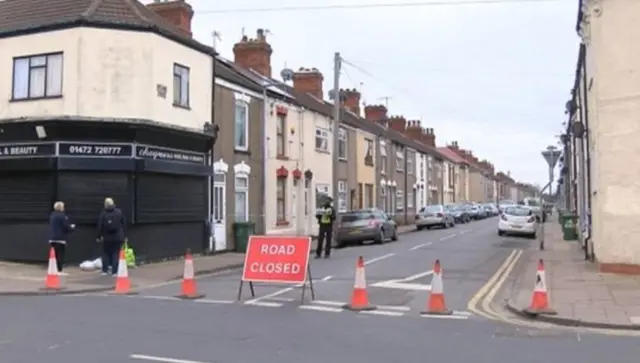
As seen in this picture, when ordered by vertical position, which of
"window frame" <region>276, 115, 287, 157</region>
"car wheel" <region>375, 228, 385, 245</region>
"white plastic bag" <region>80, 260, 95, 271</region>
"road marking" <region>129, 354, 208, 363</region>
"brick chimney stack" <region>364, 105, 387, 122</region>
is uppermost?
"brick chimney stack" <region>364, 105, 387, 122</region>

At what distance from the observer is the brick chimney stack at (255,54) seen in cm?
3231

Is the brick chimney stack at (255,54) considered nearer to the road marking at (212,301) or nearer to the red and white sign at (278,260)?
the red and white sign at (278,260)

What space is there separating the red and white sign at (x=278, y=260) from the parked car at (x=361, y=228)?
16959 mm

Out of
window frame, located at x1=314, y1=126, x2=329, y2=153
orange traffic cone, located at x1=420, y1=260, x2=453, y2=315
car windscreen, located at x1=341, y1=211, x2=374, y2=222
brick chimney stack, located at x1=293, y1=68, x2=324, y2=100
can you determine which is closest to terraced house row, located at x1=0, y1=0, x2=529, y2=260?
car windscreen, located at x1=341, y1=211, x2=374, y2=222

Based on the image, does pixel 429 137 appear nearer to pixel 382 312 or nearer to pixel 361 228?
pixel 361 228

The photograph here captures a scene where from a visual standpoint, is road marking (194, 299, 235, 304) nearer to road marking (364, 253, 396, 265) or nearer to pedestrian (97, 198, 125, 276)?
pedestrian (97, 198, 125, 276)

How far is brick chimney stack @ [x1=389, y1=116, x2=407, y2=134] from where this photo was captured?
197ft

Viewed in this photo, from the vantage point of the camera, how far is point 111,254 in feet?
→ 58.1

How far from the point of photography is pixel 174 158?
856 inches

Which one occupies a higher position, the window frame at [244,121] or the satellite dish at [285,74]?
the satellite dish at [285,74]

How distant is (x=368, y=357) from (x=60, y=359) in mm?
3371

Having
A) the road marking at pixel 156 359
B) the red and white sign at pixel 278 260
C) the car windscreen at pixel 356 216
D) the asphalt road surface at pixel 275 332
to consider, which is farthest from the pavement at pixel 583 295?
the car windscreen at pixel 356 216

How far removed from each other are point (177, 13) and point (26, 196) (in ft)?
28.6

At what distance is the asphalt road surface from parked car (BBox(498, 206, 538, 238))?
2211 centimetres
